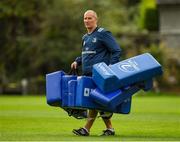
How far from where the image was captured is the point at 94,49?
14125 mm

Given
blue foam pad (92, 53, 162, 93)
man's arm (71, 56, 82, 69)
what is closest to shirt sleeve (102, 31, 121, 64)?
blue foam pad (92, 53, 162, 93)

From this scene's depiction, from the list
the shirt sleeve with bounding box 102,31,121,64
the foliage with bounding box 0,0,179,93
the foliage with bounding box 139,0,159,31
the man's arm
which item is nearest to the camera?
the shirt sleeve with bounding box 102,31,121,64

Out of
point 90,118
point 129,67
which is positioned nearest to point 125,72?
point 129,67

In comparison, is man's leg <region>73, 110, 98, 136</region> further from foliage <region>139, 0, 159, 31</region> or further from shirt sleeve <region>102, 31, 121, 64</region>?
foliage <region>139, 0, 159, 31</region>

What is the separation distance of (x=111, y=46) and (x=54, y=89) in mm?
1067

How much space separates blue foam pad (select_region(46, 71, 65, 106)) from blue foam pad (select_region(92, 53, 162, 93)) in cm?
71

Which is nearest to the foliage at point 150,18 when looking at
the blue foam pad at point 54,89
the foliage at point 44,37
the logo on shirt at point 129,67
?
the foliage at point 44,37

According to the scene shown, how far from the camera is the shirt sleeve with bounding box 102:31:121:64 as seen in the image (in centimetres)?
1402

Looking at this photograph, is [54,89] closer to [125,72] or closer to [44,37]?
[125,72]

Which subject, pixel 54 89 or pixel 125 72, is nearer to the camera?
pixel 125 72

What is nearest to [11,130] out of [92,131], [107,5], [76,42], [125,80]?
[92,131]

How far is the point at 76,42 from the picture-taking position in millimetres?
51625

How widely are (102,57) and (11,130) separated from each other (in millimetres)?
2221

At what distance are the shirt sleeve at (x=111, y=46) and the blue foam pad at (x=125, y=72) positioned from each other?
498mm
